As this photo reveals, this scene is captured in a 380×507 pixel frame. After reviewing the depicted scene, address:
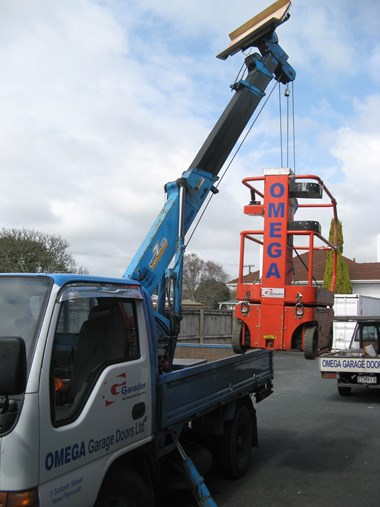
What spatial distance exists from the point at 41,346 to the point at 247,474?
173 inches

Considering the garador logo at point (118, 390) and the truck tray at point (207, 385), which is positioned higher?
the garador logo at point (118, 390)

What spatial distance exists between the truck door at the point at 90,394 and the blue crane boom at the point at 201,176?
2.11 meters

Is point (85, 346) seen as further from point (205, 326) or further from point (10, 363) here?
point (205, 326)

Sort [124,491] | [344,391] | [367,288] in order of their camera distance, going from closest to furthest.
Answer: [124,491] → [344,391] → [367,288]

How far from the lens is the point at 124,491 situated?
384 centimetres

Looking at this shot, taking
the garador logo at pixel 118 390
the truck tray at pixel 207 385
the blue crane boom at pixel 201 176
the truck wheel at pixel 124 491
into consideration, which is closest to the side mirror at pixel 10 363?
the garador logo at pixel 118 390

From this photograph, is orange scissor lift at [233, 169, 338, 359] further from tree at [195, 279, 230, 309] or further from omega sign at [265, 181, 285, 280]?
tree at [195, 279, 230, 309]

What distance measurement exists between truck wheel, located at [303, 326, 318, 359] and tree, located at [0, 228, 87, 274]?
66.1 ft

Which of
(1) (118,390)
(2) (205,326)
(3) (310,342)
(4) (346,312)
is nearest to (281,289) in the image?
(3) (310,342)

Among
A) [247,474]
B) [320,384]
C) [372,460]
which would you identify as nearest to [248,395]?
[247,474]

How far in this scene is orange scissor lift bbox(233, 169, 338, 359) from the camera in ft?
21.6

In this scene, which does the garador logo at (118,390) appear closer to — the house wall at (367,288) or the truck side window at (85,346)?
the truck side window at (85,346)

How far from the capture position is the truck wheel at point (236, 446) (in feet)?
20.3

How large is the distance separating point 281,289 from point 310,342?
29.9 inches
